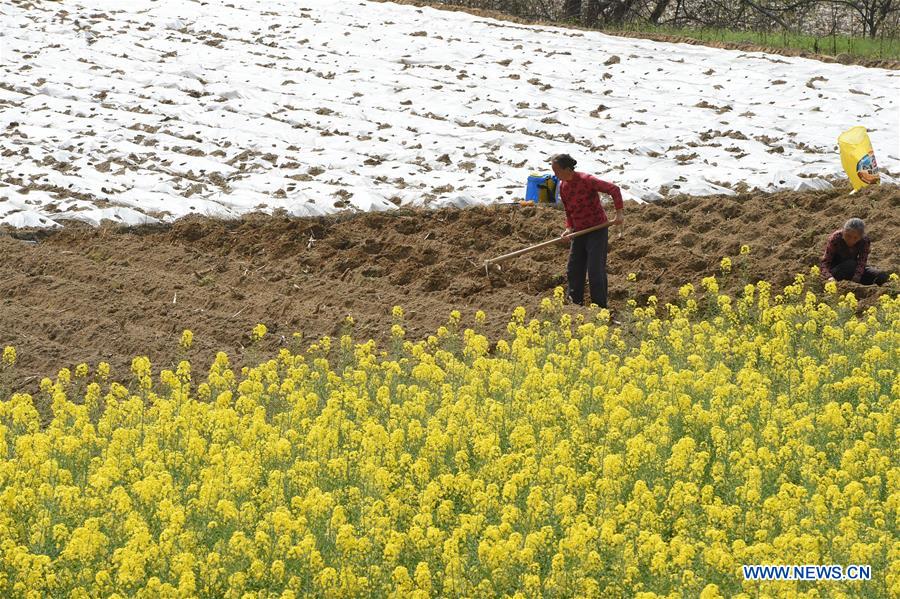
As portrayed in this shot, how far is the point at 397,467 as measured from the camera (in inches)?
287

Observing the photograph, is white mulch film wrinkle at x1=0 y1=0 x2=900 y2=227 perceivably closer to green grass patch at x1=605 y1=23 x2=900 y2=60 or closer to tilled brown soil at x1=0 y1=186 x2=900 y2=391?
tilled brown soil at x1=0 y1=186 x2=900 y2=391

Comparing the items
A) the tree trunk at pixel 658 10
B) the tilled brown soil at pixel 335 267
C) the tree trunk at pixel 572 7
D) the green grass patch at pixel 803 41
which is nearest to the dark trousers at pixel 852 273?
the tilled brown soil at pixel 335 267

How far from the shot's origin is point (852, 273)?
11.2m

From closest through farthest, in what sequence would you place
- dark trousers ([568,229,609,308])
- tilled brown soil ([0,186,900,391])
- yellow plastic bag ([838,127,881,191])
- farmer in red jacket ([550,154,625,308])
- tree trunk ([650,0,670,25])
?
tilled brown soil ([0,186,900,391]) → farmer in red jacket ([550,154,625,308]) → dark trousers ([568,229,609,308]) → yellow plastic bag ([838,127,881,191]) → tree trunk ([650,0,670,25])

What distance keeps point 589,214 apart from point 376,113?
8284 mm

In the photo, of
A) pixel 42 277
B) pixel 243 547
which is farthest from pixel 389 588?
pixel 42 277

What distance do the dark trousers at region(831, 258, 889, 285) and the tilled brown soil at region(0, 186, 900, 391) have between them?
311 mm

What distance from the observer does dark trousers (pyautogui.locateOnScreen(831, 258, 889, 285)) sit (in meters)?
11.2

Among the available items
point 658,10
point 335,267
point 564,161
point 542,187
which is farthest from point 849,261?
point 658,10

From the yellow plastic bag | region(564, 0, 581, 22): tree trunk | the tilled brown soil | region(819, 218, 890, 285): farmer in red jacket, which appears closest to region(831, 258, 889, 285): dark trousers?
region(819, 218, 890, 285): farmer in red jacket

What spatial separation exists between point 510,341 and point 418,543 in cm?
476

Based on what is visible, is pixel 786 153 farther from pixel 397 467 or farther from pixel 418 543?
pixel 418 543

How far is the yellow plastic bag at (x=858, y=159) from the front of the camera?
14117mm

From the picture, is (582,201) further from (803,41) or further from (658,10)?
(658,10)
